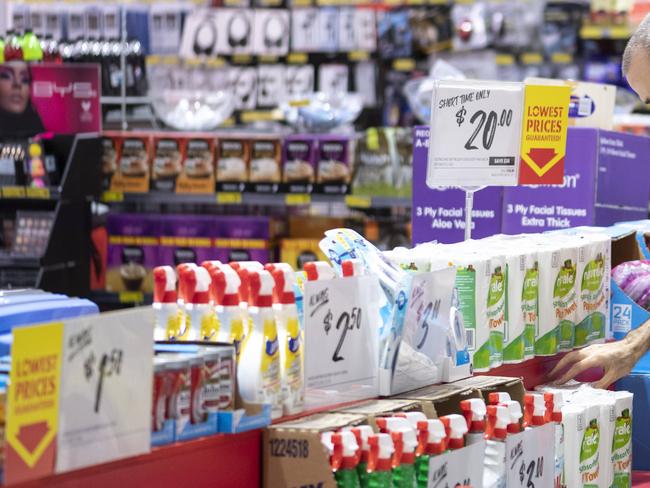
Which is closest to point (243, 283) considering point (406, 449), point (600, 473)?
point (406, 449)

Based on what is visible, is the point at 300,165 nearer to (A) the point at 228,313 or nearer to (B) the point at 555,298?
(B) the point at 555,298

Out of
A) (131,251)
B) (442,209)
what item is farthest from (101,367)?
(131,251)

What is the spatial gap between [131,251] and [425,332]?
14.9ft

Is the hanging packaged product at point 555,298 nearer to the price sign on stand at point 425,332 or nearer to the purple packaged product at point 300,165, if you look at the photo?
the price sign on stand at point 425,332

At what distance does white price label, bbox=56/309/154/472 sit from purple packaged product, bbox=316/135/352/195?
189 inches

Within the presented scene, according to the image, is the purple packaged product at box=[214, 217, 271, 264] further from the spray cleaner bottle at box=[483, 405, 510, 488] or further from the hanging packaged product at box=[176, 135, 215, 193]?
the spray cleaner bottle at box=[483, 405, 510, 488]

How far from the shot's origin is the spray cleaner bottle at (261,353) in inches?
85.7

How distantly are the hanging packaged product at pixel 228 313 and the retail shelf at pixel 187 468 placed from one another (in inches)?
7.0

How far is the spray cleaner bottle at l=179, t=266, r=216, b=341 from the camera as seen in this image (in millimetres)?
2254

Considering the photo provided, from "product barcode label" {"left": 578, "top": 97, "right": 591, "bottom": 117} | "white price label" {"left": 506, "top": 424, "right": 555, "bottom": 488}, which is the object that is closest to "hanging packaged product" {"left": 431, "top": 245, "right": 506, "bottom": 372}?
"white price label" {"left": 506, "top": 424, "right": 555, "bottom": 488}

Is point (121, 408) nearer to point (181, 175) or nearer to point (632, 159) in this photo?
point (632, 159)

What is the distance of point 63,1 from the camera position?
9188 millimetres

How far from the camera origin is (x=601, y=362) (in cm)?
340

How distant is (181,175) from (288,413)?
15.5 feet
